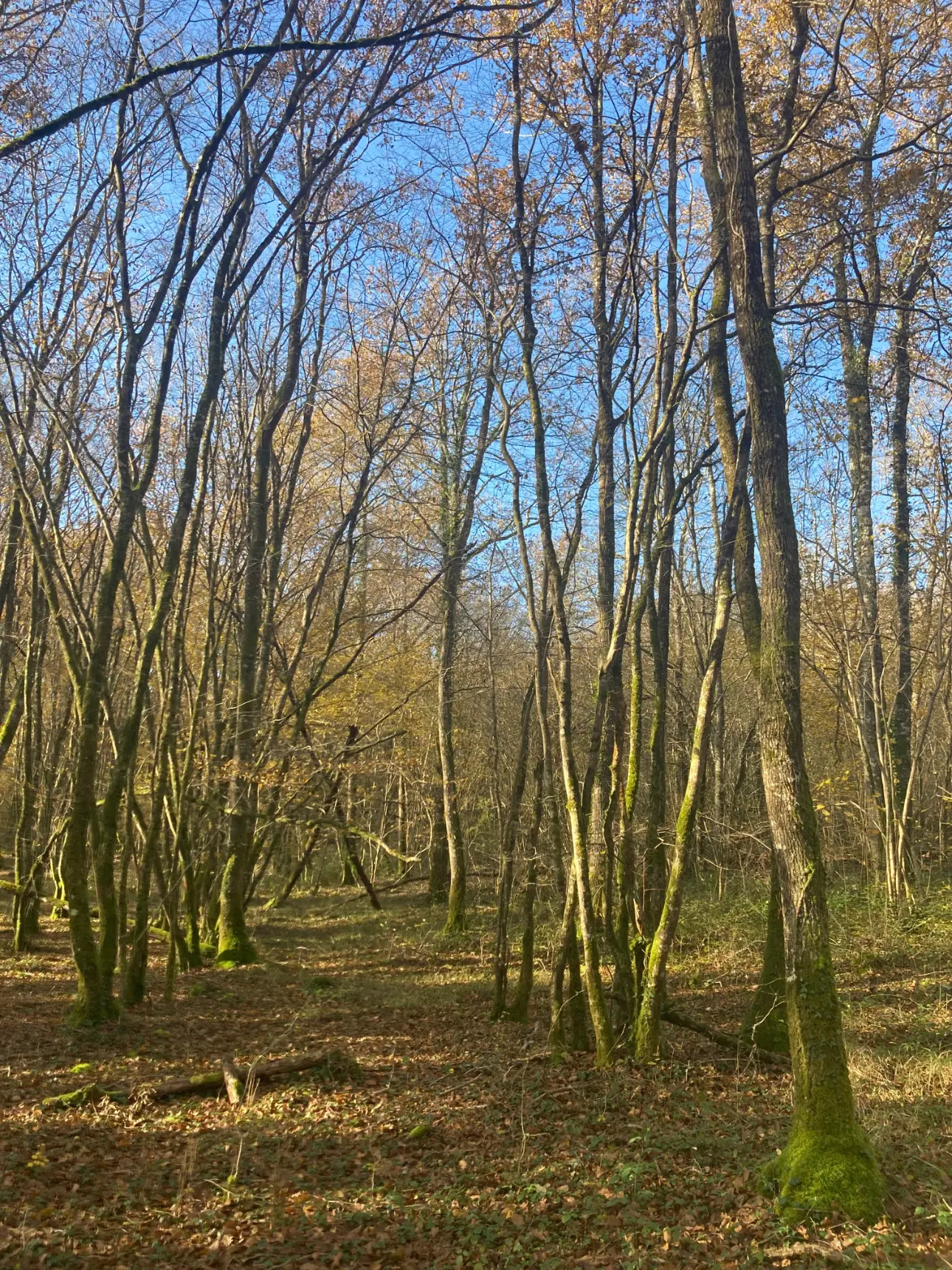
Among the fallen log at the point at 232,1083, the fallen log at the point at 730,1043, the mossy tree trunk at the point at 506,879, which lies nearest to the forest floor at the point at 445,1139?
the fallen log at the point at 232,1083

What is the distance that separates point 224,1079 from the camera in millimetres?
6824

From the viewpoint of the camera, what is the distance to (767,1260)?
396cm

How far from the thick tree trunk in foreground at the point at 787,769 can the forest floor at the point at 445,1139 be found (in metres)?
0.28

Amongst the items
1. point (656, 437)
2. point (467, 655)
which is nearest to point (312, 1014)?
point (656, 437)

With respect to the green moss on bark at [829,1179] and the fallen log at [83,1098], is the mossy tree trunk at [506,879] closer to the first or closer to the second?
the fallen log at [83,1098]

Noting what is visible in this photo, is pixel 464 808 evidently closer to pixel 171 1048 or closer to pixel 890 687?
pixel 890 687

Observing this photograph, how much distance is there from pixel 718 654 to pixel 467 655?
15.3 meters

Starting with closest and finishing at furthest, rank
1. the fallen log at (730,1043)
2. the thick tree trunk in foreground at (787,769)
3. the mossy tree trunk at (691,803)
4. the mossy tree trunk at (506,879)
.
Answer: the thick tree trunk in foreground at (787,769)
the mossy tree trunk at (691,803)
the fallen log at (730,1043)
the mossy tree trunk at (506,879)

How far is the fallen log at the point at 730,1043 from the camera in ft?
23.6

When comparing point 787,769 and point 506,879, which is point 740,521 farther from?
point 506,879

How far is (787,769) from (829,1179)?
215 centimetres

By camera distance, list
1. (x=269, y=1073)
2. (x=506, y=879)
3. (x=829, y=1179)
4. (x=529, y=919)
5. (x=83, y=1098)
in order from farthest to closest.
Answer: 1. (x=506, y=879)
2. (x=529, y=919)
3. (x=269, y=1073)
4. (x=83, y=1098)
5. (x=829, y=1179)

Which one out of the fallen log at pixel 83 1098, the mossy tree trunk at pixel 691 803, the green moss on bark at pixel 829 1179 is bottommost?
the fallen log at pixel 83 1098

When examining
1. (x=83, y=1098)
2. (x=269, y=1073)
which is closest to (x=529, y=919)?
(x=269, y=1073)
